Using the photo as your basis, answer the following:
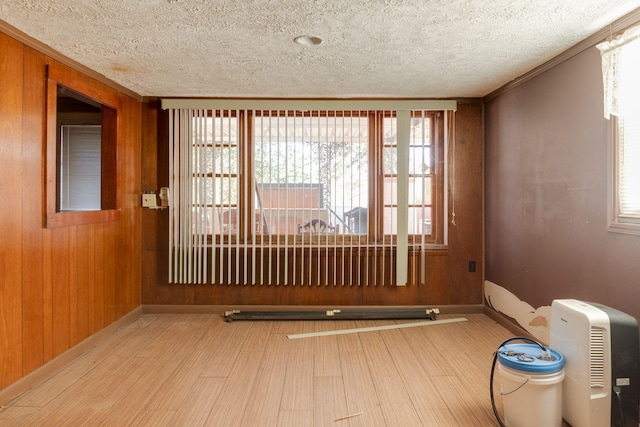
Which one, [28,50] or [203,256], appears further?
[203,256]

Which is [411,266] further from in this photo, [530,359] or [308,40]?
[308,40]

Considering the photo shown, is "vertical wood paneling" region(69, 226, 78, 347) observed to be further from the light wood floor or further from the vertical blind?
the vertical blind

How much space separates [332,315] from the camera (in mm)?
3709

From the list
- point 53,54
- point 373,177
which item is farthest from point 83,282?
point 373,177

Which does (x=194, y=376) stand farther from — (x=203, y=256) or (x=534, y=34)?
(x=534, y=34)

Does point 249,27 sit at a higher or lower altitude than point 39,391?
higher

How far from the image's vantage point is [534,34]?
7.64 ft

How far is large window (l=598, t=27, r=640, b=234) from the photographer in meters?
2.05

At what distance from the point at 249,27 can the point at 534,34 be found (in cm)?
174

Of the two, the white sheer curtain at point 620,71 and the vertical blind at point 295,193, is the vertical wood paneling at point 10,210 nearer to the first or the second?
the vertical blind at point 295,193

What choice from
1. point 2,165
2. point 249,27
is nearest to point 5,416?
point 2,165

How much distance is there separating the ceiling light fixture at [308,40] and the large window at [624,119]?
168 cm

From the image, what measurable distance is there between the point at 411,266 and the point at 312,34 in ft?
8.14

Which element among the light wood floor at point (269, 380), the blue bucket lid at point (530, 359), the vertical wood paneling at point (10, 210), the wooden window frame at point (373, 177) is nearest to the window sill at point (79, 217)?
the vertical wood paneling at point (10, 210)
